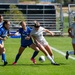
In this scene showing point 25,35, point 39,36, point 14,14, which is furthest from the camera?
point 14,14

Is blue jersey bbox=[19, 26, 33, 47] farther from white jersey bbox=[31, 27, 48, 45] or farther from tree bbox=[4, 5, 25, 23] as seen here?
tree bbox=[4, 5, 25, 23]

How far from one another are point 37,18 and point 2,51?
22.9m

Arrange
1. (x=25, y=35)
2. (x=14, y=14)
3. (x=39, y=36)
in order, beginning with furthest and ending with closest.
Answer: (x=14, y=14) → (x=39, y=36) → (x=25, y=35)

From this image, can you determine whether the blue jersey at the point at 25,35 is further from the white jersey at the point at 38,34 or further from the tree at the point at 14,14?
the tree at the point at 14,14

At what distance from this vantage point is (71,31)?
44.9 ft

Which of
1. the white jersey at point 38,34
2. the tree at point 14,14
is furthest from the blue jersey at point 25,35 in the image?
the tree at point 14,14

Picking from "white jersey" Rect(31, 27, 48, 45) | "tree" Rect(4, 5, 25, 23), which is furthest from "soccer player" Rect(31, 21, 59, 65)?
"tree" Rect(4, 5, 25, 23)

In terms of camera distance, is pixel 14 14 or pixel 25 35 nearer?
pixel 25 35

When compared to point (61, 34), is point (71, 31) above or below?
above

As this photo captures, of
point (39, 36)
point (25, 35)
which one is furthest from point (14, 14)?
point (25, 35)

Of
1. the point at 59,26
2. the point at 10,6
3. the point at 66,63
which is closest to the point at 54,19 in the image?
the point at 59,26

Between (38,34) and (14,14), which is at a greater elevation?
(38,34)

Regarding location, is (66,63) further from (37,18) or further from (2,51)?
(37,18)

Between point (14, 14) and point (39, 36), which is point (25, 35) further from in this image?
point (14, 14)
